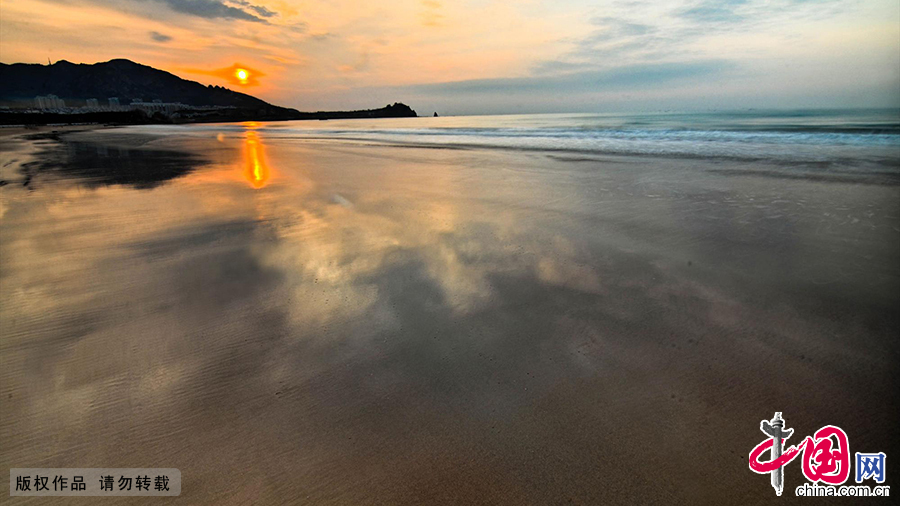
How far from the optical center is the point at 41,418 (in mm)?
2133

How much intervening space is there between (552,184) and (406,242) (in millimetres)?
4959

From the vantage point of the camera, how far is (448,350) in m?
2.71

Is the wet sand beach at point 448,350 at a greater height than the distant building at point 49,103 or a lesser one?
lesser

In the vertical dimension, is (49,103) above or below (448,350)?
above

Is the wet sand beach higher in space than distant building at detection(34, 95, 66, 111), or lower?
lower

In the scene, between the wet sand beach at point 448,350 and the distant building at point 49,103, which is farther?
the distant building at point 49,103

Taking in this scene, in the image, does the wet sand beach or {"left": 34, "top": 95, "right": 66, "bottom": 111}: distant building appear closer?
the wet sand beach

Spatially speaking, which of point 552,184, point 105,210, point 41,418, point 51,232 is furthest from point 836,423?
point 105,210

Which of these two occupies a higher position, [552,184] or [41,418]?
[552,184]

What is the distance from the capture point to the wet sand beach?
1871mm

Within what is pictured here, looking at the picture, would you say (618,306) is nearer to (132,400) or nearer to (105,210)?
(132,400)

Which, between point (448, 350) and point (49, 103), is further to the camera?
point (49, 103)

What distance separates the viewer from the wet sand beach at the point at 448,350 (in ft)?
6.14

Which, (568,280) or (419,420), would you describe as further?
(568,280)
